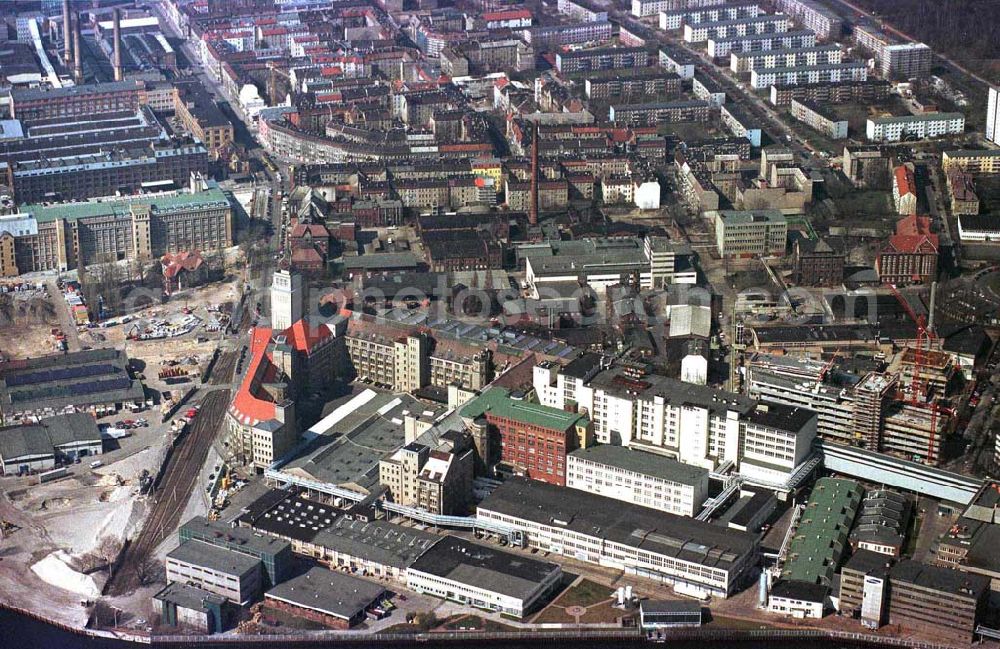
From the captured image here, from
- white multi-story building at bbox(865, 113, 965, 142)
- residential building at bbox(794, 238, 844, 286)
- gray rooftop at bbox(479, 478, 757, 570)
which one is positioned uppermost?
white multi-story building at bbox(865, 113, 965, 142)

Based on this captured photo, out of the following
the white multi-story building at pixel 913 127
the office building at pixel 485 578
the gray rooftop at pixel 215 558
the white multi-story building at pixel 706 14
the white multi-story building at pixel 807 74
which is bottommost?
the office building at pixel 485 578

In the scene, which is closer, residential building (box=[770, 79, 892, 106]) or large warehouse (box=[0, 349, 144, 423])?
large warehouse (box=[0, 349, 144, 423])

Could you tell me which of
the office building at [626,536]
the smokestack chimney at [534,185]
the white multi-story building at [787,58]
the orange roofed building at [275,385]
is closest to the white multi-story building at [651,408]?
the office building at [626,536]

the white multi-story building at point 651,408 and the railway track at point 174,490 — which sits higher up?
the white multi-story building at point 651,408

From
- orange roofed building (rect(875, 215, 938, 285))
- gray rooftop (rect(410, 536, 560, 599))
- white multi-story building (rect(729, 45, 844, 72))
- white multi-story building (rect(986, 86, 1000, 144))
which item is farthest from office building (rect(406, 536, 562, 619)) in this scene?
white multi-story building (rect(729, 45, 844, 72))

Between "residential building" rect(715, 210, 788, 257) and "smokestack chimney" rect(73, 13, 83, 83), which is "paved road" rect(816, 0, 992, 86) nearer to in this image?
"residential building" rect(715, 210, 788, 257)

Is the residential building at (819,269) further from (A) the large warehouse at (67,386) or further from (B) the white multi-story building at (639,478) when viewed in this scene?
(A) the large warehouse at (67,386)
